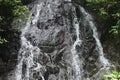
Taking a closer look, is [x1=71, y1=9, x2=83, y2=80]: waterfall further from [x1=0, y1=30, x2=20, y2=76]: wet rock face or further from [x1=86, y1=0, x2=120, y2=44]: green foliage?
[x1=0, y1=30, x2=20, y2=76]: wet rock face

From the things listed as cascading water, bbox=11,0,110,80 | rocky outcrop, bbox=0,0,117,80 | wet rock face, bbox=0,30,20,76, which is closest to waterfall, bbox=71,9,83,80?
cascading water, bbox=11,0,110,80

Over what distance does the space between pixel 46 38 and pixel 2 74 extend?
2845 millimetres

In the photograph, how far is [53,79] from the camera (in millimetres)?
11789

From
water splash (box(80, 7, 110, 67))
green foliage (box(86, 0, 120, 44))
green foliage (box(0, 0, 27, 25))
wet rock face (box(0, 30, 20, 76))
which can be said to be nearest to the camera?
green foliage (box(0, 0, 27, 25))

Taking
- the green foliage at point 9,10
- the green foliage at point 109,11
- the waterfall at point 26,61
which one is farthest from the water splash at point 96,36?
the green foliage at point 9,10

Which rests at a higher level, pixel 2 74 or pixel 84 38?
pixel 84 38

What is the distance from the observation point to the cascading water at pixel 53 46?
1197 centimetres

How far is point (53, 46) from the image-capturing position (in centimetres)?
1280

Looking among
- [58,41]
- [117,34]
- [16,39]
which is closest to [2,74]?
[16,39]

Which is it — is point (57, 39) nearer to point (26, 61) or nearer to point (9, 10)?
point (26, 61)

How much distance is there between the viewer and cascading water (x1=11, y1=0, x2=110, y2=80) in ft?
39.3

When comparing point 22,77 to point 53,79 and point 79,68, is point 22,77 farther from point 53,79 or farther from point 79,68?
point 79,68

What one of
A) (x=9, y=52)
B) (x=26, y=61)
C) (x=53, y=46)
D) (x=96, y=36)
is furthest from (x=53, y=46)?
(x=96, y=36)

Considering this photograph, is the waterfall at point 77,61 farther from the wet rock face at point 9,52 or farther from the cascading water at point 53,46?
the wet rock face at point 9,52
